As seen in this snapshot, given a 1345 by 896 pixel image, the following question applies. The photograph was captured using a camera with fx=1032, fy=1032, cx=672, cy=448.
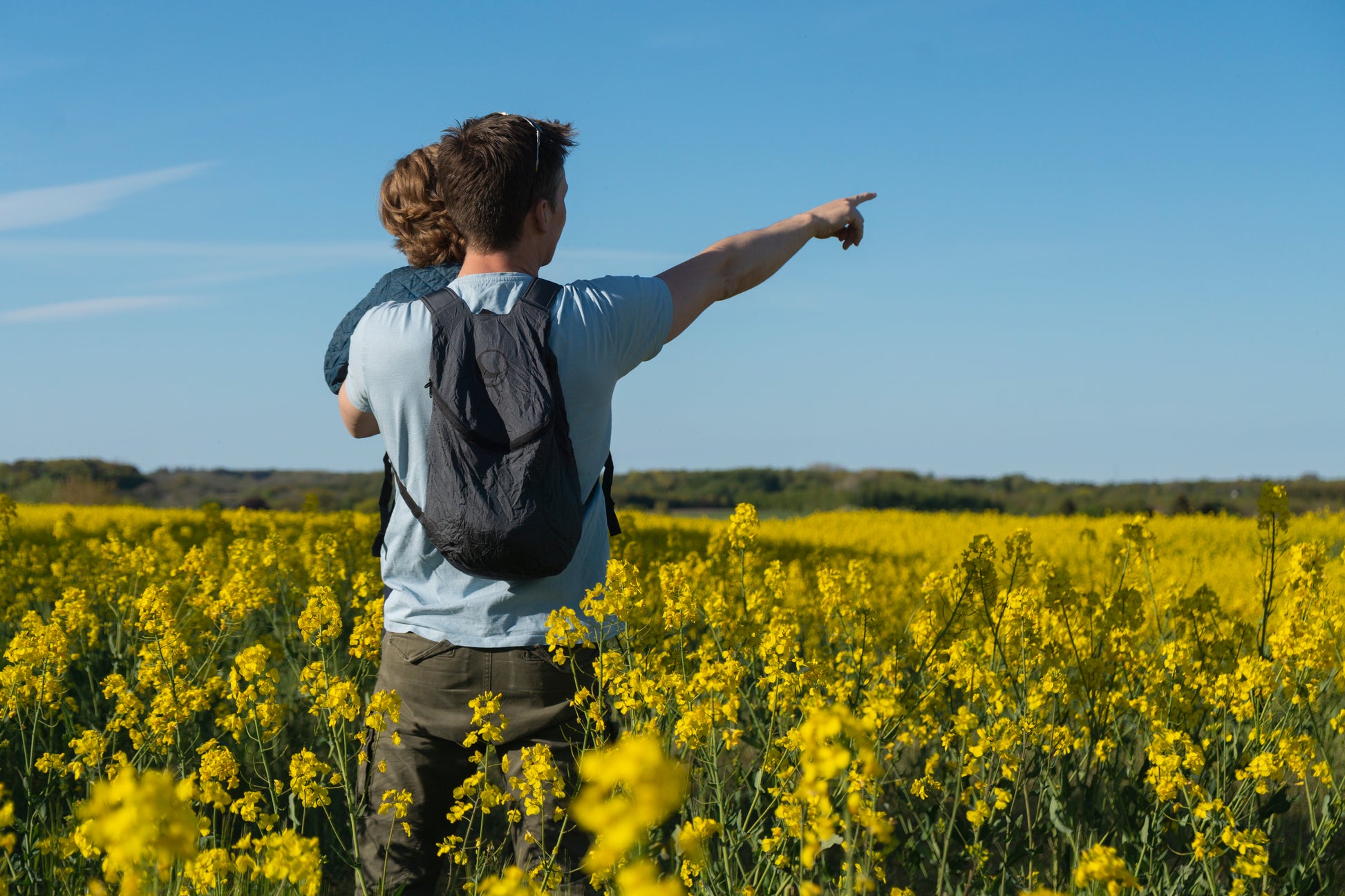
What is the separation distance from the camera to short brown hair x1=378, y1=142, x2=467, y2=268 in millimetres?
2307

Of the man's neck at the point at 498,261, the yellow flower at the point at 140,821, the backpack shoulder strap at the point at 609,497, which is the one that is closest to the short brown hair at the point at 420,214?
the man's neck at the point at 498,261

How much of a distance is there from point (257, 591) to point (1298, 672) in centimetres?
375

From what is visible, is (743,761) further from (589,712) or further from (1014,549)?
(589,712)

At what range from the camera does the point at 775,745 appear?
8.62 ft

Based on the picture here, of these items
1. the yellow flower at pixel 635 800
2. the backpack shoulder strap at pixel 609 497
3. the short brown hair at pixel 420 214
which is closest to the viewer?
the yellow flower at pixel 635 800

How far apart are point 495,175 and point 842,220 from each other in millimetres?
995

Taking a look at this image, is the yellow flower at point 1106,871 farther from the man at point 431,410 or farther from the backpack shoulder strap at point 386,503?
the backpack shoulder strap at point 386,503

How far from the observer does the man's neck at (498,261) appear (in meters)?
2.19

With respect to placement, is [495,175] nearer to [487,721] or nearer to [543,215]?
[543,215]

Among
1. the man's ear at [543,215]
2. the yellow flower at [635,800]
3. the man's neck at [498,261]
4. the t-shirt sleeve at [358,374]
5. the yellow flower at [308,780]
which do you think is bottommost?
the yellow flower at [308,780]

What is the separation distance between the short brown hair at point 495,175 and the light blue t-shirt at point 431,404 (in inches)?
4.2

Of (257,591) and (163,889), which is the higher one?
(257,591)

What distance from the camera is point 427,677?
2.28 meters

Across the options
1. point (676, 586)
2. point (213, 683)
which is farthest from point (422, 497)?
point (213, 683)
